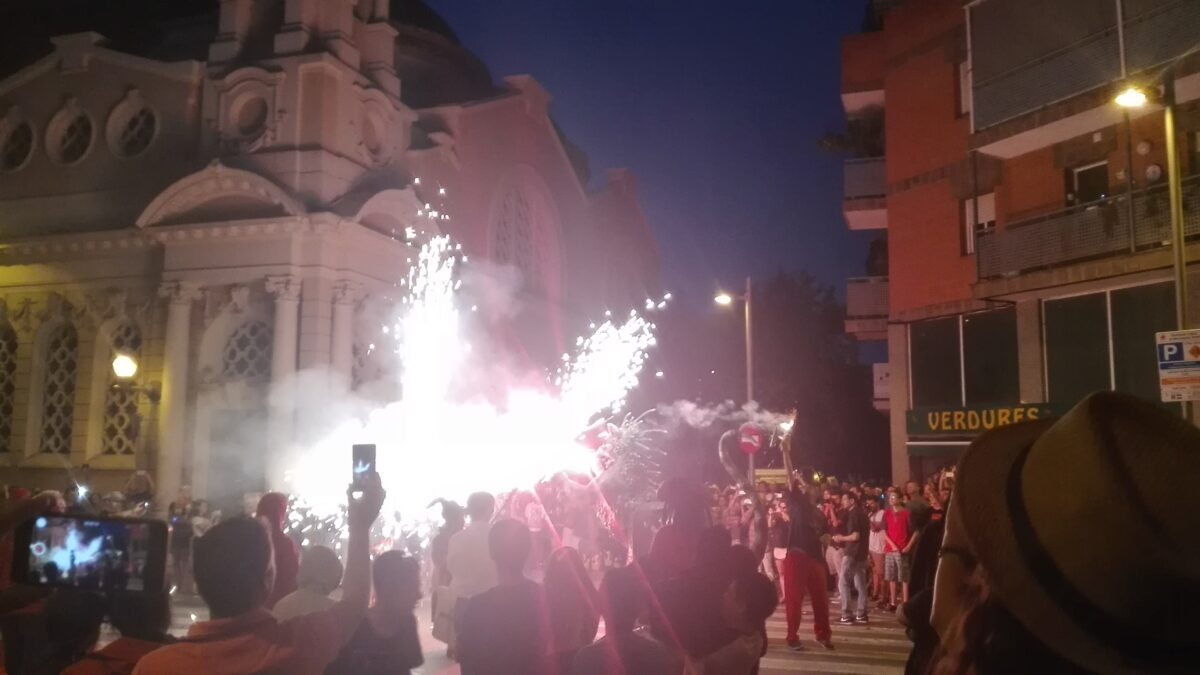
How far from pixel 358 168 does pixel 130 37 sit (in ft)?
38.4

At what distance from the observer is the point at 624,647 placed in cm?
400

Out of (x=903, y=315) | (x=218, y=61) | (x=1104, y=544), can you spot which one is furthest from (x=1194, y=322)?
(x=218, y=61)

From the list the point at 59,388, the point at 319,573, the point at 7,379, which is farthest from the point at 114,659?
the point at 7,379

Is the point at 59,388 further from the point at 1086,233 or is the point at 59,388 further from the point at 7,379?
the point at 1086,233

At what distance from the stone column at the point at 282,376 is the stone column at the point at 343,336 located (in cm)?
80

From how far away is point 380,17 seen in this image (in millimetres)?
23203

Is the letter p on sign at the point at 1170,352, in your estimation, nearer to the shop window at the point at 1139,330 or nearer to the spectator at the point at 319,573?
the shop window at the point at 1139,330

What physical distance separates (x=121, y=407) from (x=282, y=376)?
523 centimetres

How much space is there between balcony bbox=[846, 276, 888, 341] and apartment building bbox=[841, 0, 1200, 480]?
2042 millimetres

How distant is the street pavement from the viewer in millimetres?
9969

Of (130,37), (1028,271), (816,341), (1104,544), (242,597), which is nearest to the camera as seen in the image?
(1104,544)

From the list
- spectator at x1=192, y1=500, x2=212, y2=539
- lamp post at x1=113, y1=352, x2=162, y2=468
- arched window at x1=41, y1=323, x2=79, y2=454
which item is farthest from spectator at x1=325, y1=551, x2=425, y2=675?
arched window at x1=41, y1=323, x2=79, y2=454

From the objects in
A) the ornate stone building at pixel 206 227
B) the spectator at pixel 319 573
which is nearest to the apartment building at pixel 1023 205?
the ornate stone building at pixel 206 227

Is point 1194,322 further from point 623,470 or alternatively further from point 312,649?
point 312,649
